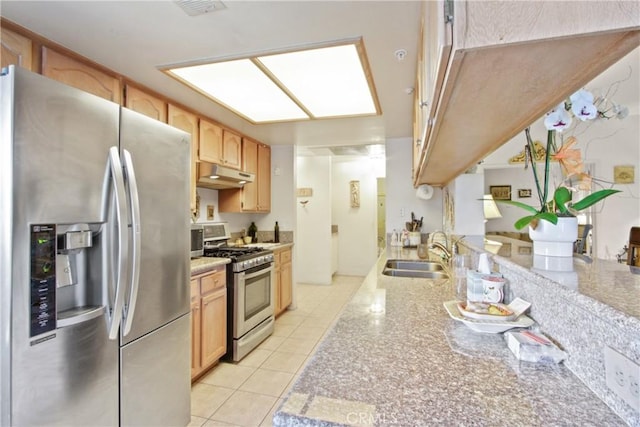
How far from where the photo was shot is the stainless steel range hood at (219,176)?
272 centimetres

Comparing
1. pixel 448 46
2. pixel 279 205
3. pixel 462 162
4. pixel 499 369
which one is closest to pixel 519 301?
pixel 499 369

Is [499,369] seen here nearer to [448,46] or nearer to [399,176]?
[448,46]

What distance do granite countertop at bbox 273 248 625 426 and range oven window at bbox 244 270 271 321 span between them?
73.9 inches

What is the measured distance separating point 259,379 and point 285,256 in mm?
1631

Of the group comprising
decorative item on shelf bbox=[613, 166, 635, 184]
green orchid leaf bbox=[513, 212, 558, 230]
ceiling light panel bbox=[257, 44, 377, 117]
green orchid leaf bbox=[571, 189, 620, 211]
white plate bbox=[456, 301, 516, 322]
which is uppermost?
ceiling light panel bbox=[257, 44, 377, 117]

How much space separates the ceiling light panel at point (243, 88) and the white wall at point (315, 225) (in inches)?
97.3

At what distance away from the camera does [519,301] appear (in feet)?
3.25

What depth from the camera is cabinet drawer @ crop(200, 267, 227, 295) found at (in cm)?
220

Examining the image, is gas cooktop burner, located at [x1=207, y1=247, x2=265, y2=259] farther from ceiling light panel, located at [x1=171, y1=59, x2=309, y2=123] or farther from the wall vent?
the wall vent

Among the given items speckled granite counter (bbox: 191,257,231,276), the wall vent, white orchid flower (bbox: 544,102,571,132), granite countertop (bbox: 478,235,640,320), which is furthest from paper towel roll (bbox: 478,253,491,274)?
speckled granite counter (bbox: 191,257,231,276)

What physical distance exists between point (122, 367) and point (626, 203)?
5.09 meters

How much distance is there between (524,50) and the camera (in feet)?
1.87

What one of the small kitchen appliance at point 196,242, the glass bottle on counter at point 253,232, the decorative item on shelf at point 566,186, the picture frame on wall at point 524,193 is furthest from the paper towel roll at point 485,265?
the picture frame on wall at point 524,193

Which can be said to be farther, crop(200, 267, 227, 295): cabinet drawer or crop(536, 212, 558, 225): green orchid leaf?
crop(200, 267, 227, 295): cabinet drawer
